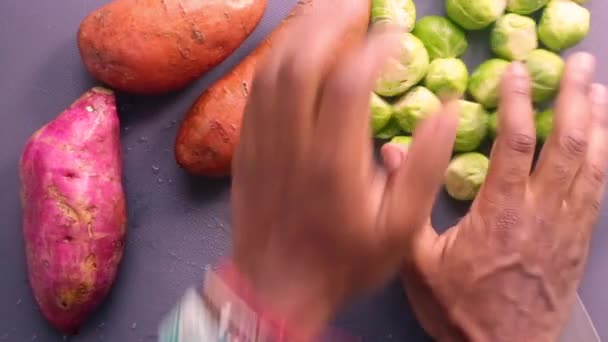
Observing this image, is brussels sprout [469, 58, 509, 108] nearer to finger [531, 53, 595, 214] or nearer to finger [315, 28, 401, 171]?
finger [531, 53, 595, 214]

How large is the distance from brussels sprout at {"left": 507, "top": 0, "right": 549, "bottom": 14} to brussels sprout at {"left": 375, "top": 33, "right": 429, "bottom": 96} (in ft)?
0.48

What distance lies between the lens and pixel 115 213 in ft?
3.19

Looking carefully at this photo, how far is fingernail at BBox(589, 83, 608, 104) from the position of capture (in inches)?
35.9

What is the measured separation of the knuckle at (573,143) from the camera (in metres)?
0.83

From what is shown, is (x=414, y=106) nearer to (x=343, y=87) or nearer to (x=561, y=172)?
(x=561, y=172)

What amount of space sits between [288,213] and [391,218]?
10 cm

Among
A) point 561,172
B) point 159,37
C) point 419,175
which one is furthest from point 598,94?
point 159,37

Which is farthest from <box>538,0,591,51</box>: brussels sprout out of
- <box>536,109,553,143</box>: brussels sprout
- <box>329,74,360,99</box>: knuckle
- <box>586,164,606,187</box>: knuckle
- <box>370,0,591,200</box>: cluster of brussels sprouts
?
<box>329,74,360,99</box>: knuckle

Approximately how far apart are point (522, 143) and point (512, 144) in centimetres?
1

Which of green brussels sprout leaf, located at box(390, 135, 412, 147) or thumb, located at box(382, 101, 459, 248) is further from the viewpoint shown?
green brussels sprout leaf, located at box(390, 135, 412, 147)

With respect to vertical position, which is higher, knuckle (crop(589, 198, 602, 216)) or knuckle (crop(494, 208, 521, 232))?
knuckle (crop(494, 208, 521, 232))

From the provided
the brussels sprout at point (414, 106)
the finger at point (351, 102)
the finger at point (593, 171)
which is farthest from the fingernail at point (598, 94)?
the finger at point (351, 102)

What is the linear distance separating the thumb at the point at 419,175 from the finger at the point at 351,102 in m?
0.04

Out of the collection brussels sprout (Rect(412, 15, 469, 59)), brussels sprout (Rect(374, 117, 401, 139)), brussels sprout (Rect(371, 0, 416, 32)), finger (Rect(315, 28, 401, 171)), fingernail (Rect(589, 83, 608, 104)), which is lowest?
brussels sprout (Rect(374, 117, 401, 139))
